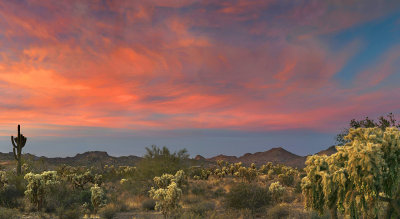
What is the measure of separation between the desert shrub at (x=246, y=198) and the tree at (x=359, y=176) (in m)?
8.67

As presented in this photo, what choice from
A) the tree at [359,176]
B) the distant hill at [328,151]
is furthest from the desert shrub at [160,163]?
the distant hill at [328,151]

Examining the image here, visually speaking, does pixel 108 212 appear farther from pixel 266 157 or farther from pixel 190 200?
pixel 266 157

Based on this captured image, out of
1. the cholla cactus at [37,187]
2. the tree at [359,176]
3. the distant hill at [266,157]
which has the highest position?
the tree at [359,176]

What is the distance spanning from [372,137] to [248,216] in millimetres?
9909

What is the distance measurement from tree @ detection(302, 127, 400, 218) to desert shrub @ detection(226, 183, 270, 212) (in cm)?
867

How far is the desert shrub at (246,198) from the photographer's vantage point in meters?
19.5

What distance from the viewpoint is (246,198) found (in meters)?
19.6

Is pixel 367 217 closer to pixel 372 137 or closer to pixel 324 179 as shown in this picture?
pixel 324 179

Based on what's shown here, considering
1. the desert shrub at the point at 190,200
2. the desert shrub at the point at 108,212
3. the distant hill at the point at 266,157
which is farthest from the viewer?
the distant hill at the point at 266,157

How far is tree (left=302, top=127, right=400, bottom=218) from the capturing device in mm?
8828

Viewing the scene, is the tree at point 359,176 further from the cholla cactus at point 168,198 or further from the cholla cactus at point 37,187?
the cholla cactus at point 37,187

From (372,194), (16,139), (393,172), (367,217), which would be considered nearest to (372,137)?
(393,172)

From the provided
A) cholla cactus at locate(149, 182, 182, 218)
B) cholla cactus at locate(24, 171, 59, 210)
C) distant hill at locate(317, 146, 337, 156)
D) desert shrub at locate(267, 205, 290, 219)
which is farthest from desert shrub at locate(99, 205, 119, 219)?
distant hill at locate(317, 146, 337, 156)

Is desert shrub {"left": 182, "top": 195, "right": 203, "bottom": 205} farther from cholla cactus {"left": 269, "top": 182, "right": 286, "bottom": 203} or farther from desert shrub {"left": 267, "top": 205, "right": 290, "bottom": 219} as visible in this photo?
desert shrub {"left": 267, "top": 205, "right": 290, "bottom": 219}
